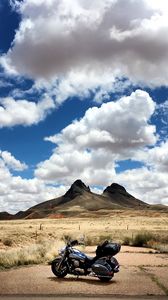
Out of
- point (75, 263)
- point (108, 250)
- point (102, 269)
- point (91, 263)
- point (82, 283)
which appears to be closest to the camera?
point (82, 283)

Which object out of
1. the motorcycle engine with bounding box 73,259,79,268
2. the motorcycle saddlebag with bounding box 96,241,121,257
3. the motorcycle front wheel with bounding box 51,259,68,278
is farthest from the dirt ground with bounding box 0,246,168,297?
the motorcycle saddlebag with bounding box 96,241,121,257

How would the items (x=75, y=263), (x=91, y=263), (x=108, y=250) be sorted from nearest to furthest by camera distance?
(x=108, y=250)
(x=91, y=263)
(x=75, y=263)

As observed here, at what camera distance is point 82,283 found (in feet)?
49.9

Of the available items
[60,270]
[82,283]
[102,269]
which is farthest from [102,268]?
[60,270]

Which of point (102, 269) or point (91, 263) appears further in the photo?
point (91, 263)

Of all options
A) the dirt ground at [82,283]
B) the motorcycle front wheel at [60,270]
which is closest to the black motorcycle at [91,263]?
the motorcycle front wheel at [60,270]

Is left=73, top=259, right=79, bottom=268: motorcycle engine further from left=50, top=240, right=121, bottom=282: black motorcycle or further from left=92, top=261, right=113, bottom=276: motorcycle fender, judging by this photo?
left=92, top=261, right=113, bottom=276: motorcycle fender

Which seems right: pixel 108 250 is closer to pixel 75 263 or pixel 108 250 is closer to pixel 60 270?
pixel 75 263

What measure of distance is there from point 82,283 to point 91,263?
95cm

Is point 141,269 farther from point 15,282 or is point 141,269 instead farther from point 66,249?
point 15,282

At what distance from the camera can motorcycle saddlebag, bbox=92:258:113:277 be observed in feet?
50.9

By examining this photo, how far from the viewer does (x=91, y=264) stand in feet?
52.3

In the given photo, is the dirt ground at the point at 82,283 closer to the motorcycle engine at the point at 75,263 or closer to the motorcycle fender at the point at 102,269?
the motorcycle fender at the point at 102,269

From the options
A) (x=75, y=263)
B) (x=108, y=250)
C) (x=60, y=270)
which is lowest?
(x=60, y=270)
